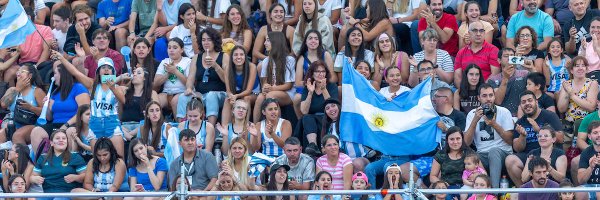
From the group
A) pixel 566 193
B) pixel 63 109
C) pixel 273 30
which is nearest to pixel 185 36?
pixel 273 30

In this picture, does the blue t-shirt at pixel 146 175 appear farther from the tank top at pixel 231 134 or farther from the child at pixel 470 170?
the child at pixel 470 170

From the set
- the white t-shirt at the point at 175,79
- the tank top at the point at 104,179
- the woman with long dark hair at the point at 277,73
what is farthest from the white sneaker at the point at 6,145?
the woman with long dark hair at the point at 277,73

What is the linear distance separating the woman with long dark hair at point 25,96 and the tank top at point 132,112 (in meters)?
1.06

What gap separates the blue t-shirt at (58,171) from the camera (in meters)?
18.3

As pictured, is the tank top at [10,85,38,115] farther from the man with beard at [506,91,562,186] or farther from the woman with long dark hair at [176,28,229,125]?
the man with beard at [506,91,562,186]

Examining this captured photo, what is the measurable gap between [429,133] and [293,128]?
167cm

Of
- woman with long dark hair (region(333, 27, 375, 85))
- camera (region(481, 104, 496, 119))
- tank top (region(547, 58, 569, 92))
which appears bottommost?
camera (region(481, 104, 496, 119))

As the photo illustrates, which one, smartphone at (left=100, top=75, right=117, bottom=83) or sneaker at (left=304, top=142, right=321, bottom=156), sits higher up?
smartphone at (left=100, top=75, right=117, bottom=83)

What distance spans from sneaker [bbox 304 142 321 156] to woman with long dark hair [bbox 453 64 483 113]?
1.57 m

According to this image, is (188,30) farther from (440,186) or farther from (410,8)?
(440,186)

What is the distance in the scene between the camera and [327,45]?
19828 millimetres

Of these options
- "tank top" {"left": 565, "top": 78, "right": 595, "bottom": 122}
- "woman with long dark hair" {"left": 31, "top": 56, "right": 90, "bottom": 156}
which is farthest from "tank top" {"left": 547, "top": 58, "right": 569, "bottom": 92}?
"woman with long dark hair" {"left": 31, "top": 56, "right": 90, "bottom": 156}

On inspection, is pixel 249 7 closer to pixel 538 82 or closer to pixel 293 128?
pixel 293 128

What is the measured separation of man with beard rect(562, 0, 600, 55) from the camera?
1948cm
